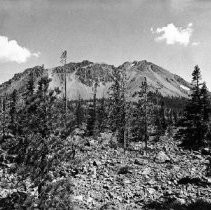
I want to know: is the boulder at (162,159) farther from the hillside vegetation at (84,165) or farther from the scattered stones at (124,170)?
the scattered stones at (124,170)

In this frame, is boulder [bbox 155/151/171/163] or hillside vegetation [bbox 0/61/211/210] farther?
boulder [bbox 155/151/171/163]

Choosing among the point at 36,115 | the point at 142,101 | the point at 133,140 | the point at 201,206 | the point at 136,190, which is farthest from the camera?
the point at 133,140

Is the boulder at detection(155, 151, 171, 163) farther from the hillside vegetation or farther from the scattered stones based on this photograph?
the scattered stones

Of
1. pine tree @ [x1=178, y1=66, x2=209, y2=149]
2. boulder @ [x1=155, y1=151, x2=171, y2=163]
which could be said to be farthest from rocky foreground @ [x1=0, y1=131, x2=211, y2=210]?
pine tree @ [x1=178, y1=66, x2=209, y2=149]

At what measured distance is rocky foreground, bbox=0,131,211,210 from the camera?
711 inches

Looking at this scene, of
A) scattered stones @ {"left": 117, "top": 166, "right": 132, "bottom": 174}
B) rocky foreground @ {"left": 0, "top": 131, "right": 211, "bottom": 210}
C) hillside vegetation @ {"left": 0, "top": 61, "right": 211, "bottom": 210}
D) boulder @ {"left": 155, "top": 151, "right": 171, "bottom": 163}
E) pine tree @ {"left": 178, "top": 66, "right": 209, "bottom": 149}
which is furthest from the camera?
pine tree @ {"left": 178, "top": 66, "right": 209, "bottom": 149}

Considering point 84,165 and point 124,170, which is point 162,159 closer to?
point 124,170

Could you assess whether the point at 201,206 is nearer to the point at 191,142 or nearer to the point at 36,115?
the point at 36,115

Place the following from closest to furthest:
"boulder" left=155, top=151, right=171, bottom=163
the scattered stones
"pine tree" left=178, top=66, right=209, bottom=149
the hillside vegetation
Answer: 1. the hillside vegetation
2. the scattered stones
3. "boulder" left=155, top=151, right=171, bottom=163
4. "pine tree" left=178, top=66, right=209, bottom=149

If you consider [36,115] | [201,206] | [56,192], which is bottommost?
[201,206]

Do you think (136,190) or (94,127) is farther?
(94,127)

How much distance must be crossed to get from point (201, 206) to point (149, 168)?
8395mm

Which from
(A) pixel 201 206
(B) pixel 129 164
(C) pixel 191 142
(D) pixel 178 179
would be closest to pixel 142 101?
(C) pixel 191 142

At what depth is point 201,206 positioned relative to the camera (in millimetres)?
17281
